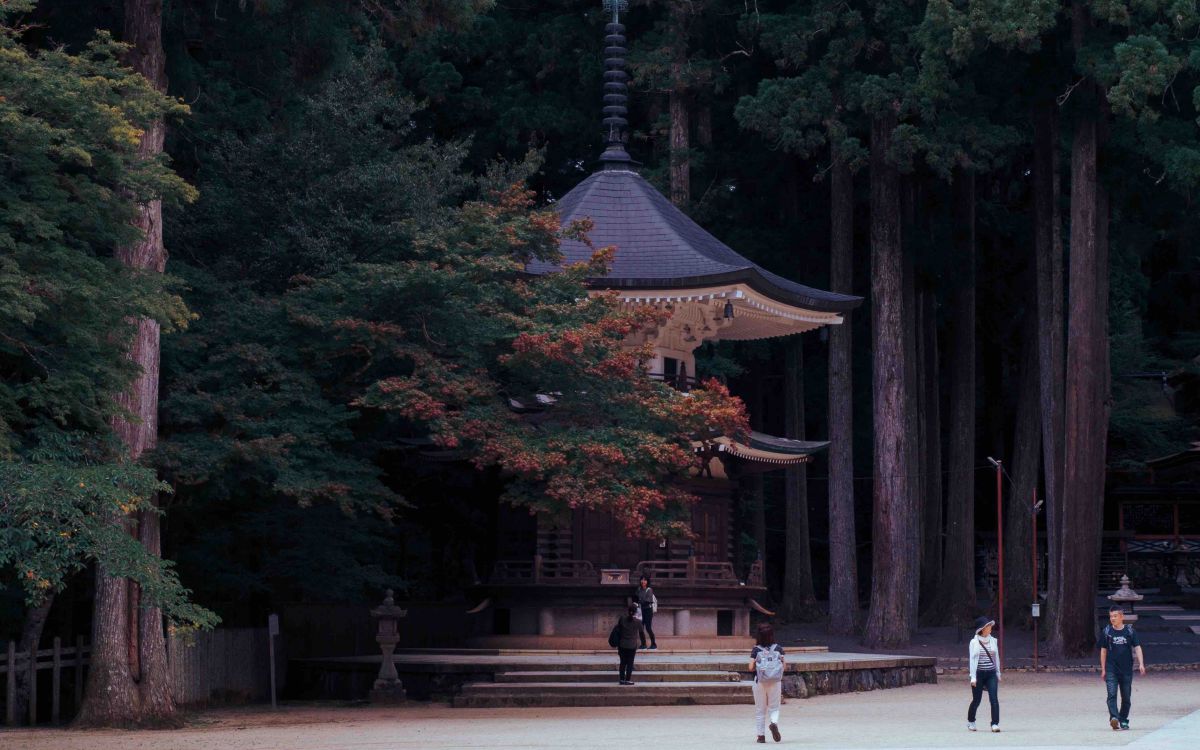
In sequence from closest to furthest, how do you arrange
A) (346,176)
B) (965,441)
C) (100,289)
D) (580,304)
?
1. (100,289)
2. (580,304)
3. (346,176)
4. (965,441)

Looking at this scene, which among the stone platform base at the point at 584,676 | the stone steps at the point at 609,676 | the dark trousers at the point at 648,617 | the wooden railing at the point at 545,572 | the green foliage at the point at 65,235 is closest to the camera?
the green foliage at the point at 65,235

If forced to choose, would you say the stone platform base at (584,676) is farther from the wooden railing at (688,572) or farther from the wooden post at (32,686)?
the wooden post at (32,686)

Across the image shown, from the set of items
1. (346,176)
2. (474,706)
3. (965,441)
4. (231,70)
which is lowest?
(474,706)

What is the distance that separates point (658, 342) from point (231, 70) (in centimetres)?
920

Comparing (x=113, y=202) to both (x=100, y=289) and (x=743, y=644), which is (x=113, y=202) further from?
(x=743, y=644)

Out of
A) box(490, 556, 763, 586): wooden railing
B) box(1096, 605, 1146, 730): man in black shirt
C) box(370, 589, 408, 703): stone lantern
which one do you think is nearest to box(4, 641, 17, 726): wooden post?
box(370, 589, 408, 703): stone lantern

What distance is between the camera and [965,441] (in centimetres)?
4025

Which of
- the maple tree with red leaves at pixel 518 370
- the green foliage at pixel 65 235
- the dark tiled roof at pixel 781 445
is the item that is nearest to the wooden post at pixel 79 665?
the green foliage at pixel 65 235

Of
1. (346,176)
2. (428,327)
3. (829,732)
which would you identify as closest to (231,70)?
(346,176)

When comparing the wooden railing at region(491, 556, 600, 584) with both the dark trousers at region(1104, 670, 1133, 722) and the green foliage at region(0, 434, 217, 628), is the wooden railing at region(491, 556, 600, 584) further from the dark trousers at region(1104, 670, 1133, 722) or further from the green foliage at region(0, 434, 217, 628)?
the dark trousers at region(1104, 670, 1133, 722)

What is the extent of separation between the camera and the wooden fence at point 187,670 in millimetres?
20547

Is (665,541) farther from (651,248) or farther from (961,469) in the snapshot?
(961,469)

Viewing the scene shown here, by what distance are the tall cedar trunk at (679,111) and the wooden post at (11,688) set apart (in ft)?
67.5

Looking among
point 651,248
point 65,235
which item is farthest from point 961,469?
point 65,235
